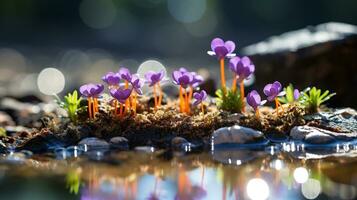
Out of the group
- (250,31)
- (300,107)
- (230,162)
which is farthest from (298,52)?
(250,31)

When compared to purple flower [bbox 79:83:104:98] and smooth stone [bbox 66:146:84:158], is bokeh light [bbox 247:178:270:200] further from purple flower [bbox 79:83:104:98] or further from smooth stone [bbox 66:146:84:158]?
purple flower [bbox 79:83:104:98]

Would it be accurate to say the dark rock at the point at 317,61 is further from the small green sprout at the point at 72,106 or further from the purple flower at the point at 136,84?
the small green sprout at the point at 72,106

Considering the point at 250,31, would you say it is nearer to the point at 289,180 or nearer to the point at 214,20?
the point at 214,20

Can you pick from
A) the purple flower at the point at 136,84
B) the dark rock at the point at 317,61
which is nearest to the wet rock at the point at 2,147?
the purple flower at the point at 136,84

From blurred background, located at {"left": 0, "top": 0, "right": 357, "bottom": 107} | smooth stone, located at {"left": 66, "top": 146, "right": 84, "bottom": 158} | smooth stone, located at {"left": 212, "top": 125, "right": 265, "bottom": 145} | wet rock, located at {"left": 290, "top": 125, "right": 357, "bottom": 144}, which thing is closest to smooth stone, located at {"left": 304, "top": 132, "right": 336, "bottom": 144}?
wet rock, located at {"left": 290, "top": 125, "right": 357, "bottom": 144}

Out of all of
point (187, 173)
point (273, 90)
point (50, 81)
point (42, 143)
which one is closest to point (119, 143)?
point (42, 143)

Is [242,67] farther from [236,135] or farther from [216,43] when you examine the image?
[236,135]
